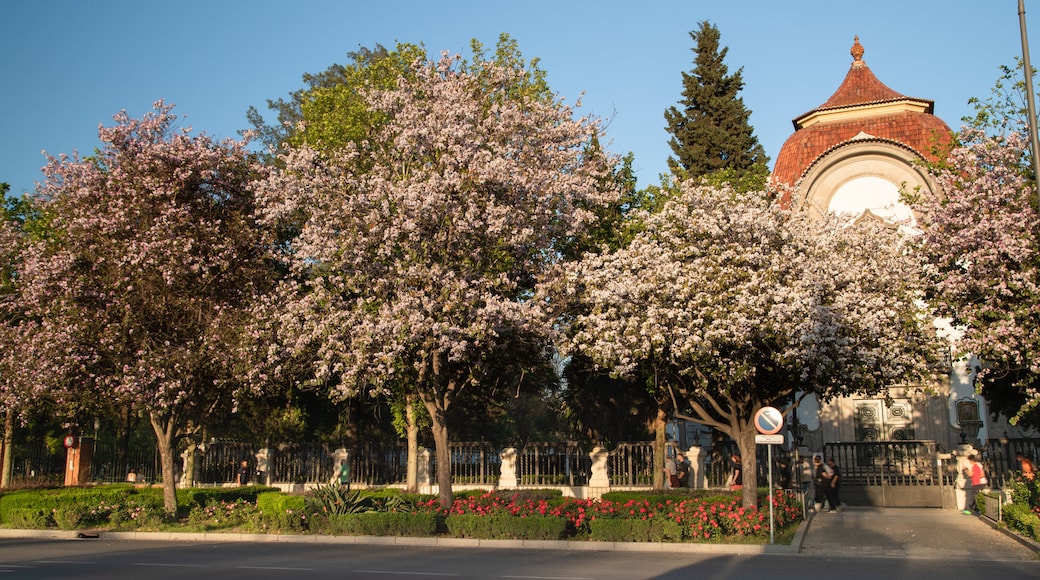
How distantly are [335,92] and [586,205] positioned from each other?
9371 millimetres

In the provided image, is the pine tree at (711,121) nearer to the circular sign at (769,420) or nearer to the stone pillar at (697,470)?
the stone pillar at (697,470)

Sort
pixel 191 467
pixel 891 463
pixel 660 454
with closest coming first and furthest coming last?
pixel 660 454 → pixel 891 463 → pixel 191 467

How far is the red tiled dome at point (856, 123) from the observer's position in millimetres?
34688

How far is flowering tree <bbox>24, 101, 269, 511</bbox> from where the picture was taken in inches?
920

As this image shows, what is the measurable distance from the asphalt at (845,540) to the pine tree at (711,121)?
23.2 meters

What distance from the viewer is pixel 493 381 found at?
28453 millimetres

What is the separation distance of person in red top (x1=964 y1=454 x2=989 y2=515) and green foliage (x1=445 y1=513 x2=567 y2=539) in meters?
11.6

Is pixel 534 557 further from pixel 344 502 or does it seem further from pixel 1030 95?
pixel 1030 95

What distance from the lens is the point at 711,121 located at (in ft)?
147

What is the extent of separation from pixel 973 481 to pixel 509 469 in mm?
13489

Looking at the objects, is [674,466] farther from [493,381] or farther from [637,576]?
[637,576]

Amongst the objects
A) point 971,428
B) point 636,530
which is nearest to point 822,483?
point 971,428

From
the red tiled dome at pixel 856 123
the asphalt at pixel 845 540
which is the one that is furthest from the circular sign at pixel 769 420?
the red tiled dome at pixel 856 123

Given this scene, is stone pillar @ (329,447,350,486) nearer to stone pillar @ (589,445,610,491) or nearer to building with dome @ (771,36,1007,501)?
stone pillar @ (589,445,610,491)
